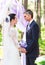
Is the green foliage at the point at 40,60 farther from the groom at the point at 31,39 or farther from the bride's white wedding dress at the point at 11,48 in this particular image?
the bride's white wedding dress at the point at 11,48

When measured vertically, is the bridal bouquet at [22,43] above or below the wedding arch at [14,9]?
below

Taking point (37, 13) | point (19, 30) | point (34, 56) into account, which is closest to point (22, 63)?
point (34, 56)

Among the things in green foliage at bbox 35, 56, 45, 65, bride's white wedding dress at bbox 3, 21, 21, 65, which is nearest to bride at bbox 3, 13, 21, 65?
bride's white wedding dress at bbox 3, 21, 21, 65

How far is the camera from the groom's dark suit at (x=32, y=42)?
2275 millimetres

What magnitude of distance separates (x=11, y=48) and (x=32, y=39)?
0.18 metres

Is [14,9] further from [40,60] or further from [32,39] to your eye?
[40,60]

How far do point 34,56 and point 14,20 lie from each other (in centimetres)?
32

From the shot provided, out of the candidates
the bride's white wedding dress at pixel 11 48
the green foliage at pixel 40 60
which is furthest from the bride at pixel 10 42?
the green foliage at pixel 40 60

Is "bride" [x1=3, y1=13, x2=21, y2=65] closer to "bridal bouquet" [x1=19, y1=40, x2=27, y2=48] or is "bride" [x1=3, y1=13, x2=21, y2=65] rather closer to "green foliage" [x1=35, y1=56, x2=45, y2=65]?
"bridal bouquet" [x1=19, y1=40, x2=27, y2=48]

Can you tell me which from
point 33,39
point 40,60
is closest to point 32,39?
point 33,39

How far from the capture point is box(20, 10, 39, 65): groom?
7.47ft

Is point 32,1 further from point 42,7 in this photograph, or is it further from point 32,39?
point 32,39

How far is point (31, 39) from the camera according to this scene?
7.52 ft

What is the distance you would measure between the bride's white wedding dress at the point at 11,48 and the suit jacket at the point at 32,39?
0.09 meters
